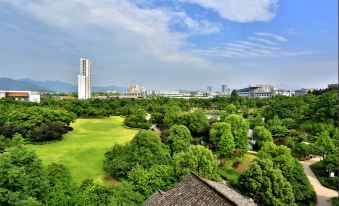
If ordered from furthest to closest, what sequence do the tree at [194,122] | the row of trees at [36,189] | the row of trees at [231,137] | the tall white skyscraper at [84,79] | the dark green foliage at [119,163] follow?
the tall white skyscraper at [84,79], the tree at [194,122], the row of trees at [231,137], the dark green foliage at [119,163], the row of trees at [36,189]

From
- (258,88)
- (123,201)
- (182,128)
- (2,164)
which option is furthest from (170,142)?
(258,88)

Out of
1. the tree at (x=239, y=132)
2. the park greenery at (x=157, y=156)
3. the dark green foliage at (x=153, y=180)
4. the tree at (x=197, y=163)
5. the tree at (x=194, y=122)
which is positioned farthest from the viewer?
the tree at (x=194, y=122)

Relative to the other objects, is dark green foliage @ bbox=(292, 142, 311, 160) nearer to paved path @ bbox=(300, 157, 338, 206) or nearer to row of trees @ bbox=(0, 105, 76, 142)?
paved path @ bbox=(300, 157, 338, 206)

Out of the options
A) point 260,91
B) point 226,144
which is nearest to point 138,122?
point 226,144

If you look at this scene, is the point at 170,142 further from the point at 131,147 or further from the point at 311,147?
the point at 311,147

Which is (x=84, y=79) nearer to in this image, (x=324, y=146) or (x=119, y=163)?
(x=119, y=163)

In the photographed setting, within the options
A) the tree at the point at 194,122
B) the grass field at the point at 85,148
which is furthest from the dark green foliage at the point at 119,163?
the tree at the point at 194,122

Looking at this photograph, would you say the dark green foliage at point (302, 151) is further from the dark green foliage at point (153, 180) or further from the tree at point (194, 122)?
the dark green foliage at point (153, 180)
